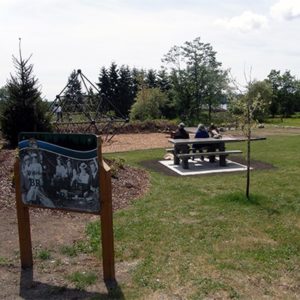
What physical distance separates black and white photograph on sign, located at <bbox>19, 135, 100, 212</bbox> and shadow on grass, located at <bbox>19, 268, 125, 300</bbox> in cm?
84

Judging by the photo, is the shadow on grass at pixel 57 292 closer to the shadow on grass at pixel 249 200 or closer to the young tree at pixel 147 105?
the shadow on grass at pixel 249 200

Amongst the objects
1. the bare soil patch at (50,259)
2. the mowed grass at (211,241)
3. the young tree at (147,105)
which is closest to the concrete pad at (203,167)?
the mowed grass at (211,241)

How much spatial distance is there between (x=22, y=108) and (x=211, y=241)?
14.5 m

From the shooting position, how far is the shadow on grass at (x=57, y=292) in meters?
4.14

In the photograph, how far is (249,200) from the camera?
25.2 feet

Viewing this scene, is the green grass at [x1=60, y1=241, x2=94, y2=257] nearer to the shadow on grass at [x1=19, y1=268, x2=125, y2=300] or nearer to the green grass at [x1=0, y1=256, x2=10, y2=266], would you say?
the green grass at [x1=0, y1=256, x2=10, y2=266]

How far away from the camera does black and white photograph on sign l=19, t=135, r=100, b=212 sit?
4.56 metres

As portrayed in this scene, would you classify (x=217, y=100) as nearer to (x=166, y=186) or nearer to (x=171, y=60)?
(x=171, y=60)

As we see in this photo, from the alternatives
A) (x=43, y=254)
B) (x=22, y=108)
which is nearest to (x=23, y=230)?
→ (x=43, y=254)

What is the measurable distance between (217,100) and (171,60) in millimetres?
7475

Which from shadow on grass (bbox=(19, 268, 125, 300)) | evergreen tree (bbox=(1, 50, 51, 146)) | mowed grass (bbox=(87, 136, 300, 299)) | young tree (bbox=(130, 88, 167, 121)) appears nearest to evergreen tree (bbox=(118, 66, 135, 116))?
young tree (bbox=(130, 88, 167, 121))

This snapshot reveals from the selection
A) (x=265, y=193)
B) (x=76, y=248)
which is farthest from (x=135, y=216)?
(x=265, y=193)

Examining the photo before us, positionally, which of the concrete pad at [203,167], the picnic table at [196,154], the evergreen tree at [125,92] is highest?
the evergreen tree at [125,92]

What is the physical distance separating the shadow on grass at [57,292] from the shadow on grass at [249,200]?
371 cm
